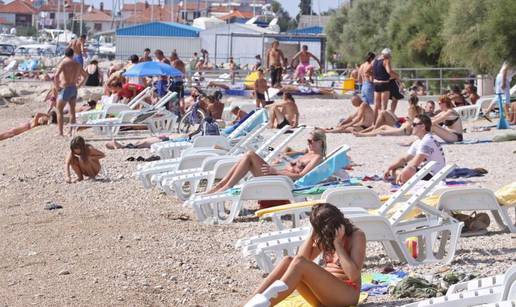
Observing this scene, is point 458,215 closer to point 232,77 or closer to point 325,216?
point 325,216

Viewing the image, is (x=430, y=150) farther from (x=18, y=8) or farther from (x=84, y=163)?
(x=18, y=8)

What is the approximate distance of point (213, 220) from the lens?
10.3m

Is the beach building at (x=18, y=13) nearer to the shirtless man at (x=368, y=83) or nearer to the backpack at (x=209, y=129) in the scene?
the shirtless man at (x=368, y=83)

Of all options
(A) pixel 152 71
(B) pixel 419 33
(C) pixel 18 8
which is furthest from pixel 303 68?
(C) pixel 18 8

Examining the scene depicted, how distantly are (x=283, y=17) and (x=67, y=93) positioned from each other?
107 metres

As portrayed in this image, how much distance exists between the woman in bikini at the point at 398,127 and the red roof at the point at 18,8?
124 m

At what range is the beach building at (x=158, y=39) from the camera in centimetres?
5819

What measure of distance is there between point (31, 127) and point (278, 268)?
55.2 ft

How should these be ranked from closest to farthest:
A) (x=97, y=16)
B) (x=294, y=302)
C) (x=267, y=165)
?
(x=294, y=302)
(x=267, y=165)
(x=97, y=16)

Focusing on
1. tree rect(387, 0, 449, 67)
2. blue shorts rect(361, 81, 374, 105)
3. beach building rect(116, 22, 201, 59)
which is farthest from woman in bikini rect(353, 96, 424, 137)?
beach building rect(116, 22, 201, 59)

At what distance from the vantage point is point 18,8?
457ft

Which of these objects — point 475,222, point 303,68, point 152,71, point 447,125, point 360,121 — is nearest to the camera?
point 475,222

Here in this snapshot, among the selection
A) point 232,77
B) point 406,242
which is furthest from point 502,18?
point 406,242

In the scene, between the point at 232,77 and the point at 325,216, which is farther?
the point at 232,77
